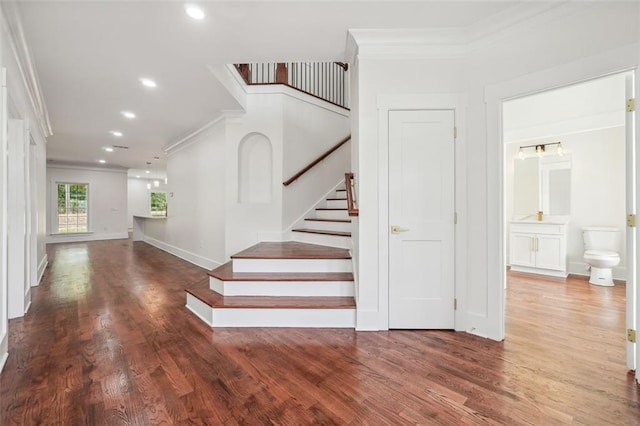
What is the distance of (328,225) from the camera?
429 centimetres

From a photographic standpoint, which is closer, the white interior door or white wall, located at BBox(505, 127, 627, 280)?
the white interior door

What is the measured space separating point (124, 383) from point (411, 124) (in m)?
2.97

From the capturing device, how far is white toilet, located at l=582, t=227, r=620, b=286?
153 inches

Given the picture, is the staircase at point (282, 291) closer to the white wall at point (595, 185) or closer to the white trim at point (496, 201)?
the white trim at point (496, 201)

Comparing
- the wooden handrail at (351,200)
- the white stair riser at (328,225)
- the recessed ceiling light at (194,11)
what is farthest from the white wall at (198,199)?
the wooden handrail at (351,200)

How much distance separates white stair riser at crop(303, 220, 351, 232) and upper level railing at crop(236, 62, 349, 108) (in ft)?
7.26

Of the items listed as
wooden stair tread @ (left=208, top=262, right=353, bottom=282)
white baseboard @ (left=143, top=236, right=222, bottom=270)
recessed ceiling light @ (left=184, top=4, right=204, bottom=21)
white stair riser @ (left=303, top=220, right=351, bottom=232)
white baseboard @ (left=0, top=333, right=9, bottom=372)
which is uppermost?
recessed ceiling light @ (left=184, top=4, right=204, bottom=21)

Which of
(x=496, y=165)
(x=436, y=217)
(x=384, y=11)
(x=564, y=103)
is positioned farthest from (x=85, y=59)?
(x=564, y=103)

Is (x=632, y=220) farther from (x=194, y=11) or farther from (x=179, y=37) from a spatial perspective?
(x=179, y=37)

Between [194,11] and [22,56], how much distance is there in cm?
190

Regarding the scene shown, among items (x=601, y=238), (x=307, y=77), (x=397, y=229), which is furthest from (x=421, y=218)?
(x=601, y=238)

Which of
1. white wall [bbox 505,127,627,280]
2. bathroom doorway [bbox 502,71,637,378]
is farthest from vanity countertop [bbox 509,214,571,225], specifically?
white wall [bbox 505,127,627,280]

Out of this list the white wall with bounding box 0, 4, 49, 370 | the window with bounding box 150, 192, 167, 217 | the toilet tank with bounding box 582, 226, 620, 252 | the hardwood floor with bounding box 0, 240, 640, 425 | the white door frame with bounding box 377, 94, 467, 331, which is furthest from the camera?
the window with bounding box 150, 192, 167, 217

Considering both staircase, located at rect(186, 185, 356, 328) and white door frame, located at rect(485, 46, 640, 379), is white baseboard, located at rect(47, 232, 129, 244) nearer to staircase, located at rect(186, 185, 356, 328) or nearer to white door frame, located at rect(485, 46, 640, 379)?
staircase, located at rect(186, 185, 356, 328)
